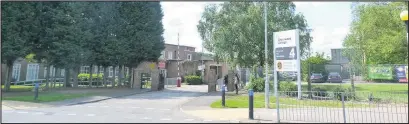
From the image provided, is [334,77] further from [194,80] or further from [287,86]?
[194,80]

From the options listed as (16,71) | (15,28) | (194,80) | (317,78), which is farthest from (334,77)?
(16,71)

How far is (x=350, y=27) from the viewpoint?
93.4 feet

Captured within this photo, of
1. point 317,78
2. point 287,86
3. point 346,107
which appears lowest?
point 346,107

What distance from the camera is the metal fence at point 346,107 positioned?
10125mm

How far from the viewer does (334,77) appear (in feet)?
62.3

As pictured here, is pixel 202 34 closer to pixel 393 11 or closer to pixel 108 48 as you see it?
pixel 108 48

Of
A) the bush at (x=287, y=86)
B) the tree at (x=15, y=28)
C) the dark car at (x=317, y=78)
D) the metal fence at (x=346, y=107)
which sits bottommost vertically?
the metal fence at (x=346, y=107)

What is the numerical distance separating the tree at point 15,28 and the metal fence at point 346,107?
16934 mm

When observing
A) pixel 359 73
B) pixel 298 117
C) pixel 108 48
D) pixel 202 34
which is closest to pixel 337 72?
pixel 359 73

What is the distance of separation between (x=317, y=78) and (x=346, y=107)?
605 centimetres

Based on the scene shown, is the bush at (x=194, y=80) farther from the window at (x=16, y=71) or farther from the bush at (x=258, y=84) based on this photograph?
the window at (x=16, y=71)

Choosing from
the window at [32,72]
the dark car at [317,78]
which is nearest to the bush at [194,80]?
the window at [32,72]

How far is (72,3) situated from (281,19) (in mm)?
15876

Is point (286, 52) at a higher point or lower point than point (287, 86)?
higher
